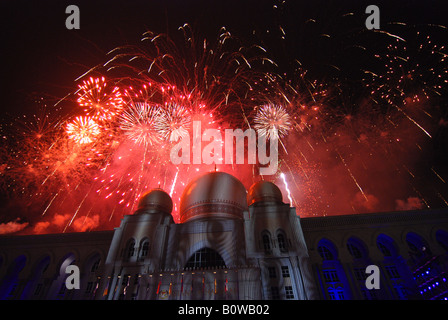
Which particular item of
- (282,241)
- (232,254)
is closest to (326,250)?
(282,241)

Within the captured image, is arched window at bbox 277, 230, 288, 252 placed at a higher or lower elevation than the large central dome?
lower

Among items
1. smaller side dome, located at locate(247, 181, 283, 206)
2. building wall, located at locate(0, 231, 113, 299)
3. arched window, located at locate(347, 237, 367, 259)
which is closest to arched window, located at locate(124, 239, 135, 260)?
building wall, located at locate(0, 231, 113, 299)

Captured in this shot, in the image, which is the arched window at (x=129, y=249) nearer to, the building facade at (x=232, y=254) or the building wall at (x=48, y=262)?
the building facade at (x=232, y=254)

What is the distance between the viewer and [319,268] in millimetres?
22578

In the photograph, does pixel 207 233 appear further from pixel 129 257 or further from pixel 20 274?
pixel 20 274

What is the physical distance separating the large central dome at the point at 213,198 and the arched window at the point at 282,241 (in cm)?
531

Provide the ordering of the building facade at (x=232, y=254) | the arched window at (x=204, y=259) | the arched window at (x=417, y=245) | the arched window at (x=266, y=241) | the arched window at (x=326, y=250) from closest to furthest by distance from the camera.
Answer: the building facade at (x=232, y=254) < the arched window at (x=266, y=241) < the arched window at (x=204, y=259) < the arched window at (x=417, y=245) < the arched window at (x=326, y=250)

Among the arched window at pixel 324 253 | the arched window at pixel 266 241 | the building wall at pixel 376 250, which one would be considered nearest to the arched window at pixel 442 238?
the building wall at pixel 376 250

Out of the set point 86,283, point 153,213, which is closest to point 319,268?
point 153,213

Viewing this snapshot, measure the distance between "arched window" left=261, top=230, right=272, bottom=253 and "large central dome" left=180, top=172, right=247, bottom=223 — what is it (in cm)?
446

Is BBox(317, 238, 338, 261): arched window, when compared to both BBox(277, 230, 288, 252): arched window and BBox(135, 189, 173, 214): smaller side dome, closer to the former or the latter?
BBox(277, 230, 288, 252): arched window

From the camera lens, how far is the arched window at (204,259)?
846 inches

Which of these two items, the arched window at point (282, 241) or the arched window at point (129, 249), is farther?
the arched window at point (129, 249)

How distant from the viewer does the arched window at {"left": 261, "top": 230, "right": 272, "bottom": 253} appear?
20906 millimetres
